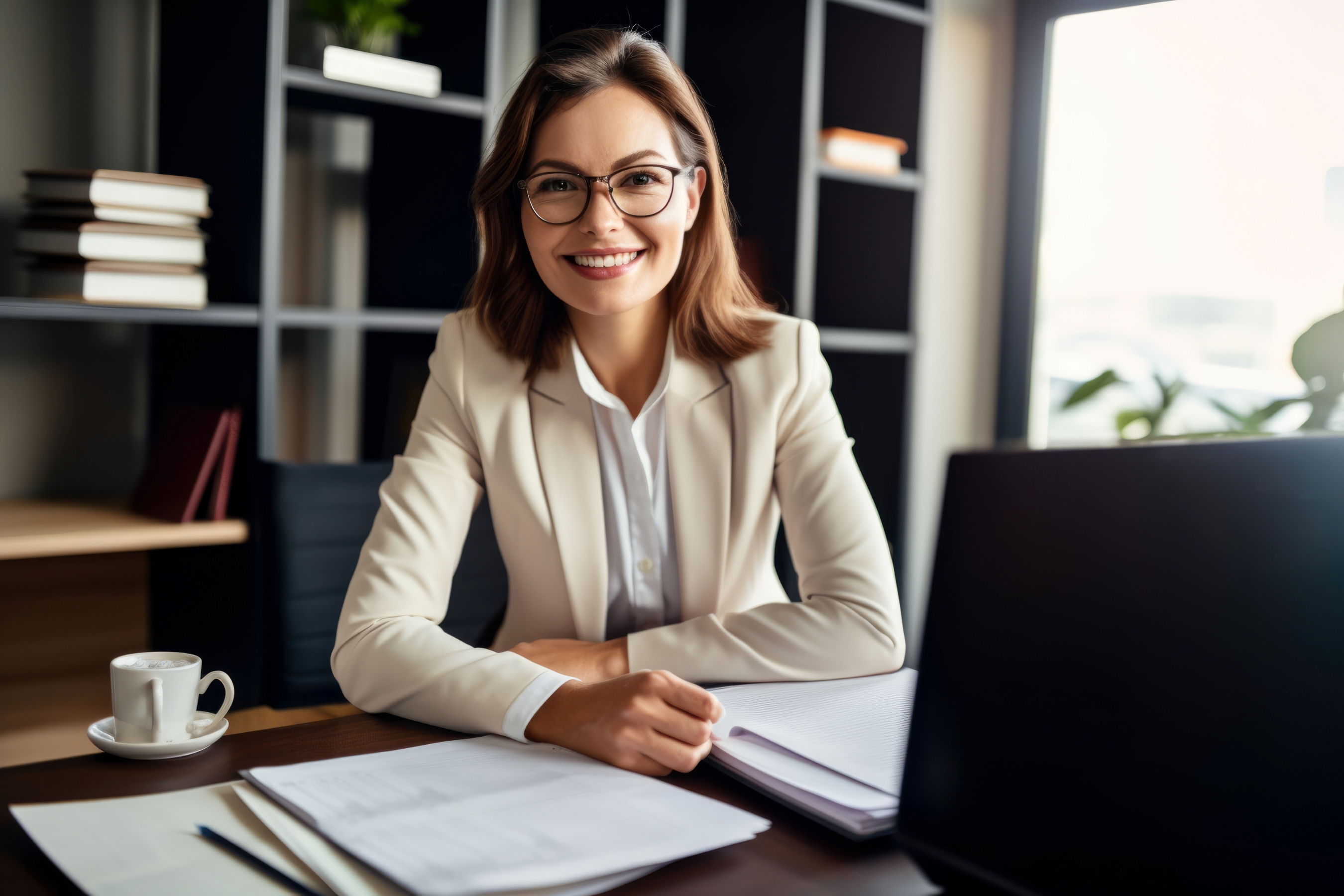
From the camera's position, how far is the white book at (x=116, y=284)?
1.72 metres

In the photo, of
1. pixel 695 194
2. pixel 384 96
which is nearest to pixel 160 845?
pixel 695 194

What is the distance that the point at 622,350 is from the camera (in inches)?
59.0

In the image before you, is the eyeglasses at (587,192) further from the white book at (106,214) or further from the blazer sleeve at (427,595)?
the white book at (106,214)

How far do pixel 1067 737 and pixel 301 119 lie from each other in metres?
2.20

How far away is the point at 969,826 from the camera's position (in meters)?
0.56

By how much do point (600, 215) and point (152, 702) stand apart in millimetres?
779

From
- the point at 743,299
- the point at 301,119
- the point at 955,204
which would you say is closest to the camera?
the point at 743,299

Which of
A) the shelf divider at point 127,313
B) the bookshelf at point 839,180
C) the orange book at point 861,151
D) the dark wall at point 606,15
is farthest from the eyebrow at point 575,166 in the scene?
the orange book at point 861,151

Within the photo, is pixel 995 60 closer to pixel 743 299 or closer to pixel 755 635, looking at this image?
→ pixel 743 299

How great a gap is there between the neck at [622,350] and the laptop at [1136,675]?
94 cm

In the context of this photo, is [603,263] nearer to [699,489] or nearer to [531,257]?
[531,257]

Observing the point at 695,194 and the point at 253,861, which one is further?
the point at 695,194

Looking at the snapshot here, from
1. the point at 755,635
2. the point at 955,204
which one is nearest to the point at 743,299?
the point at 755,635

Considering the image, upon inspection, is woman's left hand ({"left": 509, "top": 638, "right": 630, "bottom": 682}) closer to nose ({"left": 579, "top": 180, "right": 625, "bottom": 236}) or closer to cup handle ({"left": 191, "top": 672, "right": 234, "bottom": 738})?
cup handle ({"left": 191, "top": 672, "right": 234, "bottom": 738})
